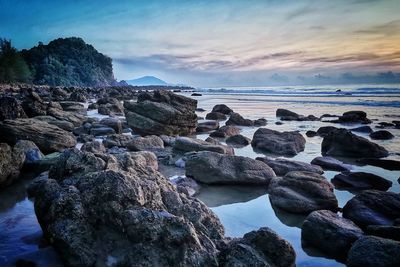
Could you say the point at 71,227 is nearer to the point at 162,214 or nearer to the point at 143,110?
the point at 162,214

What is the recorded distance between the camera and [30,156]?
8.70 meters

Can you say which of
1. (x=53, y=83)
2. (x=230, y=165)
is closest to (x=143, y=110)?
(x=230, y=165)

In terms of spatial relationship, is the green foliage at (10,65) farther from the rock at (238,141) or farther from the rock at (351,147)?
the rock at (351,147)

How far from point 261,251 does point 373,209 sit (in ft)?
9.94

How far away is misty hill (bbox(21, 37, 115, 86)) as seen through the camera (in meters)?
146

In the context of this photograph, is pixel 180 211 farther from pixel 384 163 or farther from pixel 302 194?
pixel 384 163

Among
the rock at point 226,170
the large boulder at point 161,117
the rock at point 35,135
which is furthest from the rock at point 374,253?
the large boulder at point 161,117

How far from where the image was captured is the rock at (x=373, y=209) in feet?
18.1

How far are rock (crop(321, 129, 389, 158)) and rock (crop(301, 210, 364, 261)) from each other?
23.8 feet

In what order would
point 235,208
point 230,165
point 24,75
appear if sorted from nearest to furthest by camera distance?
1. point 235,208
2. point 230,165
3. point 24,75

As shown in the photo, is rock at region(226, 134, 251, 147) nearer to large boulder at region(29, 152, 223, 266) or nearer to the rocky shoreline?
the rocky shoreline

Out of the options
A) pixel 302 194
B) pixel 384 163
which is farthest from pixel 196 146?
pixel 384 163

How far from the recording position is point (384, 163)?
9.99 metres

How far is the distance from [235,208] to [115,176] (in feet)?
10.7
